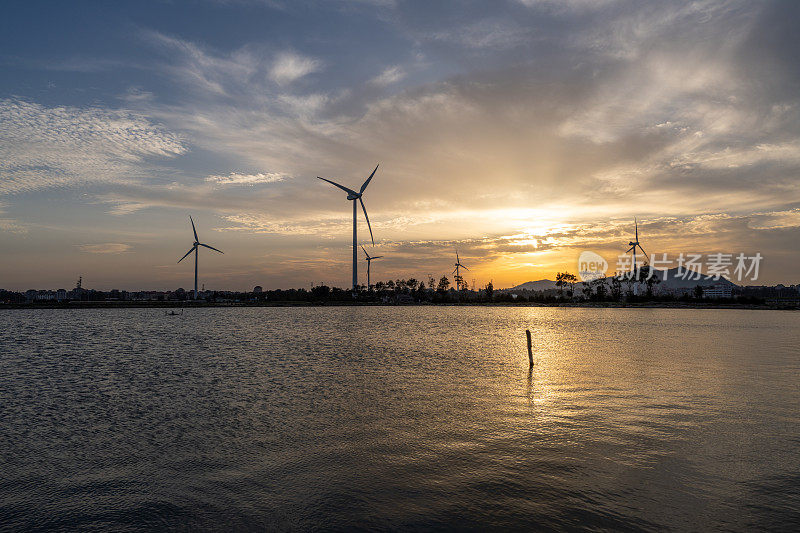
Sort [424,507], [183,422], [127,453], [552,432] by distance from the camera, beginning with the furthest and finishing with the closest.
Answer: [183,422] → [552,432] → [127,453] → [424,507]

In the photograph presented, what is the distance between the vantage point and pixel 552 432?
22.0 m

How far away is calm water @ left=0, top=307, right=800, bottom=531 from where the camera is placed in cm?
1373

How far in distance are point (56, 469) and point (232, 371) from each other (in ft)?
82.3

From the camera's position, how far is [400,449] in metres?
19.7

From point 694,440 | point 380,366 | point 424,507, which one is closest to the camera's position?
point 424,507

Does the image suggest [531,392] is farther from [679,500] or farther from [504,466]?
[679,500]

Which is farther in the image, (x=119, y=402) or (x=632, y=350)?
(x=632, y=350)

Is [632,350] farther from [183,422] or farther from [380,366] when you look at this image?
[183,422]

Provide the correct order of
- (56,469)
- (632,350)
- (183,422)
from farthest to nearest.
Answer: (632,350) → (183,422) → (56,469)

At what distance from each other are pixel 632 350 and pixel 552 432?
146 feet

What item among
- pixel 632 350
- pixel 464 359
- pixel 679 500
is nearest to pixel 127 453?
pixel 679 500

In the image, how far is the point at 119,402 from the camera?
29281mm

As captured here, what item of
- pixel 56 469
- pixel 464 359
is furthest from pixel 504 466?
pixel 464 359

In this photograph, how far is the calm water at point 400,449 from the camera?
1373 centimetres
